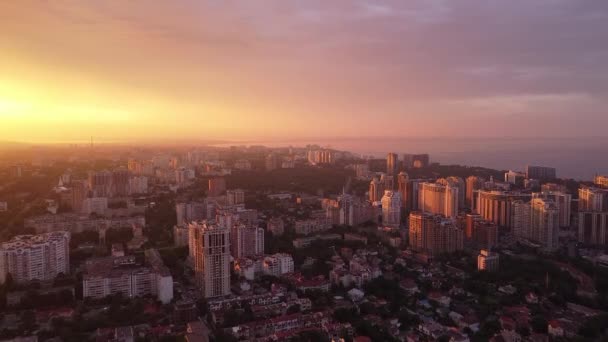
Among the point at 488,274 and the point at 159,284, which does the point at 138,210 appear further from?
the point at 488,274

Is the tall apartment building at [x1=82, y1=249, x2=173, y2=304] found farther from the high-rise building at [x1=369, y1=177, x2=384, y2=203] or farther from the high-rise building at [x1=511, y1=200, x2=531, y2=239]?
the high-rise building at [x1=369, y1=177, x2=384, y2=203]

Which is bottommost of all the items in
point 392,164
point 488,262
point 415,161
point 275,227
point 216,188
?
point 488,262

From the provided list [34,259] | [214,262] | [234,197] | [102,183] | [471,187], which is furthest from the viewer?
[102,183]

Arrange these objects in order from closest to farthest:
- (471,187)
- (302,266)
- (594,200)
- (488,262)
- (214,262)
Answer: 1. (214,262)
2. (488,262)
3. (302,266)
4. (594,200)
5. (471,187)

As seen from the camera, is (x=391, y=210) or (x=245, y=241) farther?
(x=391, y=210)

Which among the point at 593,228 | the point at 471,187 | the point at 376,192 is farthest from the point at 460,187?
the point at 593,228

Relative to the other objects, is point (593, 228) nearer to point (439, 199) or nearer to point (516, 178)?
point (439, 199)
